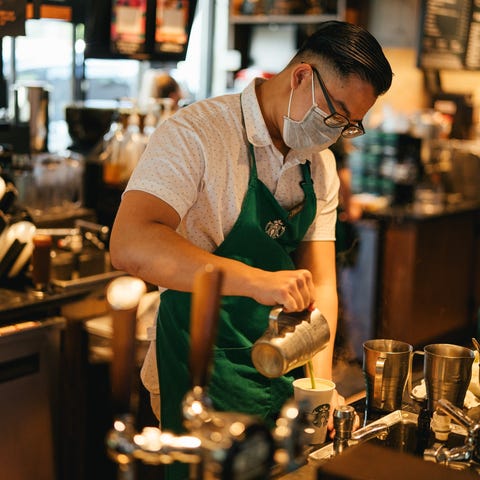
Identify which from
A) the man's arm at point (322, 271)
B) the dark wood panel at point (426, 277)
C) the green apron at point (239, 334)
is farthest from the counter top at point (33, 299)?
the dark wood panel at point (426, 277)

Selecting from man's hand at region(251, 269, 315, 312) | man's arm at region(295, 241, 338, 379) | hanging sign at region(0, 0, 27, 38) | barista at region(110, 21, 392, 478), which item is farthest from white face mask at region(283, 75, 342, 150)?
hanging sign at region(0, 0, 27, 38)

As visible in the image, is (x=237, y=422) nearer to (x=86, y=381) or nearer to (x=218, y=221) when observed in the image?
(x=218, y=221)

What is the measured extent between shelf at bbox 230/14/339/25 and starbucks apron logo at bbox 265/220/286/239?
14.3ft

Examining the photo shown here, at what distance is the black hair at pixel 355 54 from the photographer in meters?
2.01

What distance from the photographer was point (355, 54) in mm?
2006

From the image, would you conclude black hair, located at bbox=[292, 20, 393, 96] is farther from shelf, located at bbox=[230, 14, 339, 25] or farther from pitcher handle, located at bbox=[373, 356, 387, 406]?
shelf, located at bbox=[230, 14, 339, 25]

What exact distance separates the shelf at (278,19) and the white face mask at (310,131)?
4335 millimetres

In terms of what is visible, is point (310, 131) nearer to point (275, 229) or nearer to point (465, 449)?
point (275, 229)

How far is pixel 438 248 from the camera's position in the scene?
5812 millimetres

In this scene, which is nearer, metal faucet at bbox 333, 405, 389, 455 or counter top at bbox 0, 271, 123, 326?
metal faucet at bbox 333, 405, 389, 455

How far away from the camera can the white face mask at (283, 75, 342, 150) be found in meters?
2.10

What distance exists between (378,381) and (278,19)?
4998 mm

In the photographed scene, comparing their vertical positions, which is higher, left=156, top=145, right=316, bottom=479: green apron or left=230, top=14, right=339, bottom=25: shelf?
left=230, top=14, right=339, bottom=25: shelf

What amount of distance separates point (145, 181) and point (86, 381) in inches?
70.3
